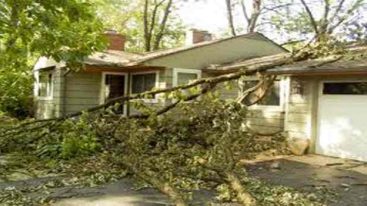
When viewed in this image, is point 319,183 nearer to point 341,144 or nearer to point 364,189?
point 364,189

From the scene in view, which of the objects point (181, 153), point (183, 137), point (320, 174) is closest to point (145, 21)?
point (320, 174)

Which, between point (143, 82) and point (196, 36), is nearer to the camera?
point (143, 82)

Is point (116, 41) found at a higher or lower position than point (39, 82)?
higher

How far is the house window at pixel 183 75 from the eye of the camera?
16.6 m

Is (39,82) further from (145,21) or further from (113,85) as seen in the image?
(145,21)

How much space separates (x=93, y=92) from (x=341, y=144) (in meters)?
10.2

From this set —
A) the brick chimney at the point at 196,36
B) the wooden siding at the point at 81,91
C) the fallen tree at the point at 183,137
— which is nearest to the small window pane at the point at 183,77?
the wooden siding at the point at 81,91

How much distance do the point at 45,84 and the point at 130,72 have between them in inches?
180

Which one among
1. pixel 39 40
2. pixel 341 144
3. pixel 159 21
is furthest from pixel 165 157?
pixel 159 21

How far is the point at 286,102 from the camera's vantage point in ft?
47.6

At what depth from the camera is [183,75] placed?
666 inches

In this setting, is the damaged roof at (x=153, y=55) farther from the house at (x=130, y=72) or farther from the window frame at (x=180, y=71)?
the window frame at (x=180, y=71)

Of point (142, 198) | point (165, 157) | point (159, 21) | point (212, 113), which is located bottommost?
point (142, 198)

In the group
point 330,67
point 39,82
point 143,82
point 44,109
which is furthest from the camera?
point 39,82
